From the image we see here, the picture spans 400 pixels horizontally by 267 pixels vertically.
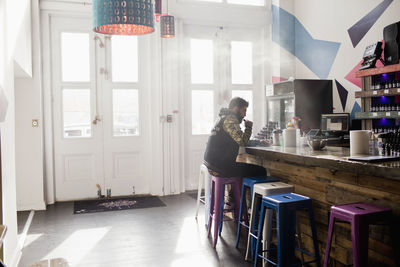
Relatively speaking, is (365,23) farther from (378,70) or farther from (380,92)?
(380,92)

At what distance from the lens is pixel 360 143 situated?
9.15 feet

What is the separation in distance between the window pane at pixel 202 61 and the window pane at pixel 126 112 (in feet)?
3.70

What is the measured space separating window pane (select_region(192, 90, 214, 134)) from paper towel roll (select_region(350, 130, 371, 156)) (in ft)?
12.6

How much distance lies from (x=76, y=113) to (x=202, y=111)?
2.15 meters

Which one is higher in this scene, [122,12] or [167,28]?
[167,28]

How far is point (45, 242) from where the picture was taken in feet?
12.8

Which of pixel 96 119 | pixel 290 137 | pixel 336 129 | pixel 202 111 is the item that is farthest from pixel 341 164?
pixel 96 119

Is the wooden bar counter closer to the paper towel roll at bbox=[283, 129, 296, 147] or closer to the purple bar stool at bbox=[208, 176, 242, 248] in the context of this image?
the paper towel roll at bbox=[283, 129, 296, 147]

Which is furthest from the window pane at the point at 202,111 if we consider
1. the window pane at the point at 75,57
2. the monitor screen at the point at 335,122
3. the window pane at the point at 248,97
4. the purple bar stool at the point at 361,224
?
the purple bar stool at the point at 361,224

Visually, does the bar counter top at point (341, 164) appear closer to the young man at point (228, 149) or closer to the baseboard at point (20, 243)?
the young man at point (228, 149)

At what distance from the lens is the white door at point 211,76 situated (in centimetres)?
644

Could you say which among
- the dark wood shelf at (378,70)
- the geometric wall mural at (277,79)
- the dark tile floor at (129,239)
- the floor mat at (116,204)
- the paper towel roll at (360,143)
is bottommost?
the dark tile floor at (129,239)

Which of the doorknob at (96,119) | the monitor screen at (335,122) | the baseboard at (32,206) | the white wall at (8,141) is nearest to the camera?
the white wall at (8,141)

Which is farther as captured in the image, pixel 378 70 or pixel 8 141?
pixel 378 70
